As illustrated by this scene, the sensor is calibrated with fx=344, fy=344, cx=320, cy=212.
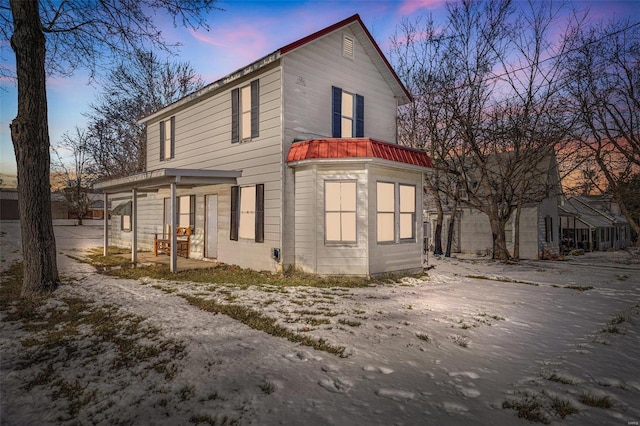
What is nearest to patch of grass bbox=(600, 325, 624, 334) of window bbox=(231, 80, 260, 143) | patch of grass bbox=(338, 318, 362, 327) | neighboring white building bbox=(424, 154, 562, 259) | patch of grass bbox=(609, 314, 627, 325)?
patch of grass bbox=(609, 314, 627, 325)

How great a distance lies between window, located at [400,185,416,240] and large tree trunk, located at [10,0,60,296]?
9.44m

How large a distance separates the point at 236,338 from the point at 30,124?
6974 mm

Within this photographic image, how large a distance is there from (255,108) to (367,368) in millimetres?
9260

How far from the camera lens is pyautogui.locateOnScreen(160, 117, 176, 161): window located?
608 inches

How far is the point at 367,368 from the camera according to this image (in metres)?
3.99

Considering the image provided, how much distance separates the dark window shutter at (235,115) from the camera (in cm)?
1195

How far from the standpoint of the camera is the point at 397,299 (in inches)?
302

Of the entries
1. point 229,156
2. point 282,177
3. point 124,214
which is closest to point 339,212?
point 282,177

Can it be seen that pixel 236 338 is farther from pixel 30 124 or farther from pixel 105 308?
pixel 30 124

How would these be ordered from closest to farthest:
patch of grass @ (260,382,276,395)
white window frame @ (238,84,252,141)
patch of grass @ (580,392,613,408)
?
patch of grass @ (580,392,613,408), patch of grass @ (260,382,276,395), white window frame @ (238,84,252,141)

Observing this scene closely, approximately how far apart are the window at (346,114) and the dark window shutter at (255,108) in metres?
2.48

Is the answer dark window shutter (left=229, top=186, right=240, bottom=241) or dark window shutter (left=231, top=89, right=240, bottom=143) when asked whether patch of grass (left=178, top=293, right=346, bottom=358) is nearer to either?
dark window shutter (left=229, top=186, right=240, bottom=241)

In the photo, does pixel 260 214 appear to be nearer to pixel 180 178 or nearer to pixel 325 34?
pixel 180 178

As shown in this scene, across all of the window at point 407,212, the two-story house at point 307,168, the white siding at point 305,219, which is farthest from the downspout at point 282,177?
the window at point 407,212
